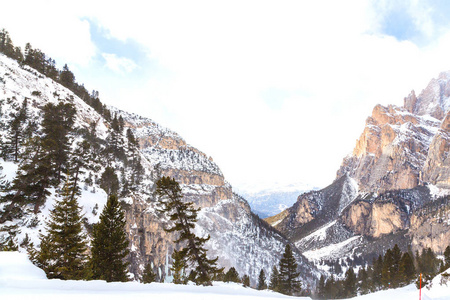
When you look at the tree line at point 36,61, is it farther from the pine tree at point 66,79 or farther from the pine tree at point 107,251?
the pine tree at point 107,251

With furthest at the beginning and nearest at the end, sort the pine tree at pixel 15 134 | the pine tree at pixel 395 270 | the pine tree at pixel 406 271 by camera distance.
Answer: the pine tree at pixel 395 270 < the pine tree at pixel 406 271 < the pine tree at pixel 15 134

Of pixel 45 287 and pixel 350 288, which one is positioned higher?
pixel 45 287

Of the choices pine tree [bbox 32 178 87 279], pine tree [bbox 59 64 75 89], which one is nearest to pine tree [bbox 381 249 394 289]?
pine tree [bbox 32 178 87 279]

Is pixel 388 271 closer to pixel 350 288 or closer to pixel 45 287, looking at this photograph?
pixel 350 288

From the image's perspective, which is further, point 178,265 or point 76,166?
point 76,166

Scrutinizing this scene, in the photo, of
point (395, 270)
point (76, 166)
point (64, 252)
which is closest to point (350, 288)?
point (395, 270)

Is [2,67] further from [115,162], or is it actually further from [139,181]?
[139,181]

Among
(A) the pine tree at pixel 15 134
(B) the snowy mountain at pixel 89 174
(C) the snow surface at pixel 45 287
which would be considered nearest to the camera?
(C) the snow surface at pixel 45 287

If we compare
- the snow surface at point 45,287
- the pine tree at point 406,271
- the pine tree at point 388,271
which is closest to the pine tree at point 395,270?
the pine tree at point 388,271

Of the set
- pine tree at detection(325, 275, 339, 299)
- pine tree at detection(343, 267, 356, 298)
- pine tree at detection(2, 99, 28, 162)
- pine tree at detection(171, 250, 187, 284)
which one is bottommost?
pine tree at detection(325, 275, 339, 299)

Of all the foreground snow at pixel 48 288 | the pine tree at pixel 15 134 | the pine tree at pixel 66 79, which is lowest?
the foreground snow at pixel 48 288

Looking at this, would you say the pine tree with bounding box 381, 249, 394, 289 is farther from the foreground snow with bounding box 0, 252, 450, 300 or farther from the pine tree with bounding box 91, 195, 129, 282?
the foreground snow with bounding box 0, 252, 450, 300

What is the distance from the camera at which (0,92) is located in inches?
2210

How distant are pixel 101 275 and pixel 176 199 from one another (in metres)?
8.55
